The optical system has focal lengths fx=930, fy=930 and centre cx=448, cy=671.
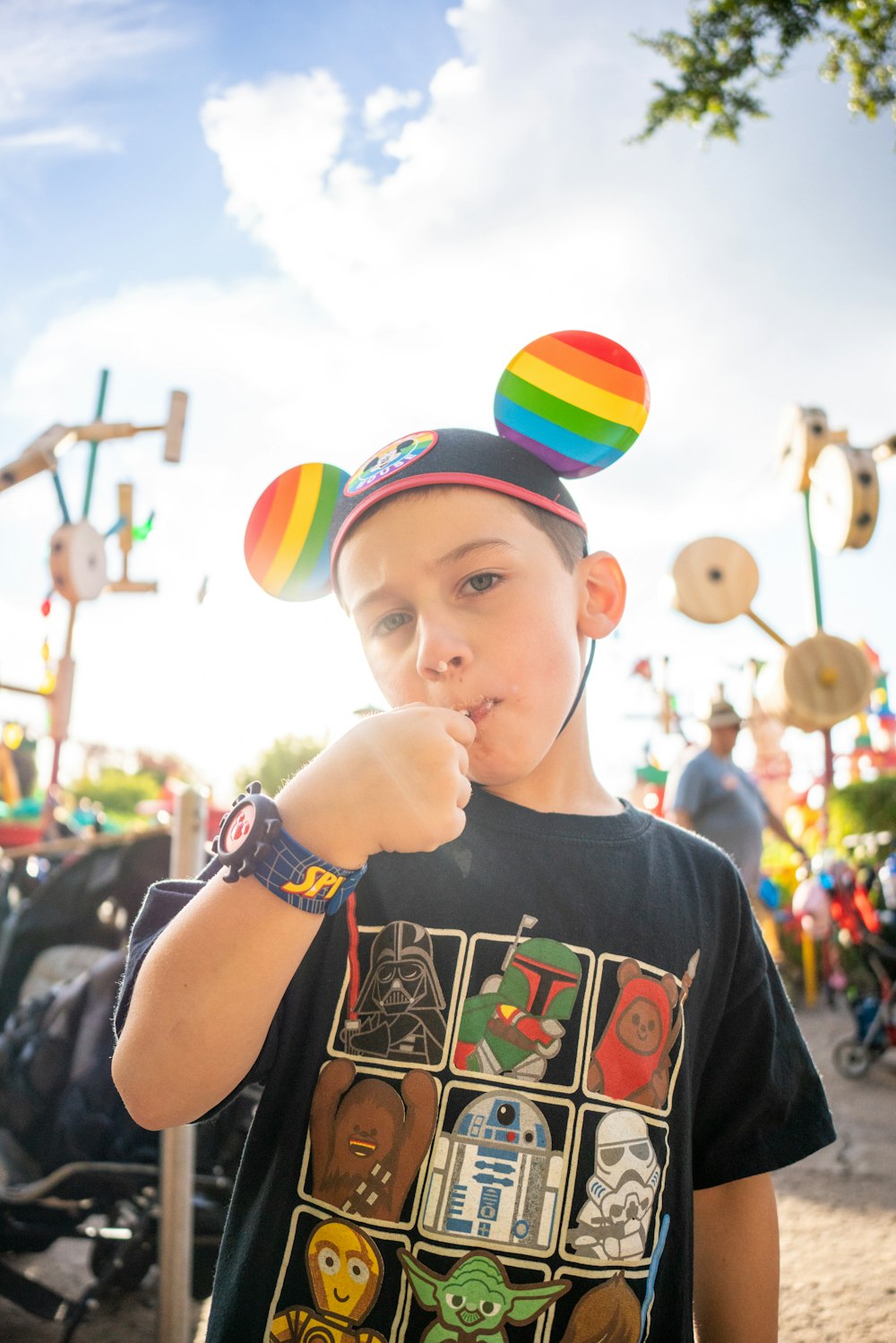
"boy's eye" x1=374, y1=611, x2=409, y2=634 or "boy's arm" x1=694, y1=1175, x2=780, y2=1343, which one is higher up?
"boy's eye" x1=374, y1=611, x2=409, y2=634

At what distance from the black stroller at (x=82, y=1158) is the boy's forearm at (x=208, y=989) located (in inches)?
49.8

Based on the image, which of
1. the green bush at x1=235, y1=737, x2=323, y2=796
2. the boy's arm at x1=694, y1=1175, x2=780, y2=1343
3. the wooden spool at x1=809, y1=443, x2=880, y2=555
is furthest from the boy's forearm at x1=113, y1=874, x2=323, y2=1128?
the green bush at x1=235, y1=737, x2=323, y2=796

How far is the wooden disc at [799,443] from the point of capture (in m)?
5.11

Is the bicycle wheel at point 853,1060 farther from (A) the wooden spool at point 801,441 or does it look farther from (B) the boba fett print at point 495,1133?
(B) the boba fett print at point 495,1133

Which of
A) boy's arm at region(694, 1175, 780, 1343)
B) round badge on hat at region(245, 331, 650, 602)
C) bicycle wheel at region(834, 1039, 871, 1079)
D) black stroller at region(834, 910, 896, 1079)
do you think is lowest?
bicycle wheel at region(834, 1039, 871, 1079)

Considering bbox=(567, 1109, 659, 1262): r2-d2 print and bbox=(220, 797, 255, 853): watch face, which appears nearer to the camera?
bbox=(220, 797, 255, 853): watch face

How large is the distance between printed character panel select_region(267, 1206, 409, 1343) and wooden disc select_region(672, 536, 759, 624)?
171 inches

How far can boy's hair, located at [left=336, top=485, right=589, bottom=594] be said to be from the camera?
1053 millimetres

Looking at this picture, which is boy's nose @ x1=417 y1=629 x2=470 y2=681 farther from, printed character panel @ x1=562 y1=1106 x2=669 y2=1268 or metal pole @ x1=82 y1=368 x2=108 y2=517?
metal pole @ x1=82 y1=368 x2=108 y2=517

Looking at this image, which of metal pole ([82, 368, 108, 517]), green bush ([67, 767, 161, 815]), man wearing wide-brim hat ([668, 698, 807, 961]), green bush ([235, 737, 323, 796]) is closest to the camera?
man wearing wide-brim hat ([668, 698, 807, 961])

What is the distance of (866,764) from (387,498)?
31.4ft

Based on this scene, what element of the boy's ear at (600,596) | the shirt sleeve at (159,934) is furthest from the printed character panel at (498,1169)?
the boy's ear at (600,596)

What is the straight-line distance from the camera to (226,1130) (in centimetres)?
211

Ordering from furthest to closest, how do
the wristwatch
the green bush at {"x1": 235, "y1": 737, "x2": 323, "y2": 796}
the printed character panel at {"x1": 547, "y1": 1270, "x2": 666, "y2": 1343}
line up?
the green bush at {"x1": 235, "y1": 737, "x2": 323, "y2": 796} → the printed character panel at {"x1": 547, "y1": 1270, "x2": 666, "y2": 1343} → the wristwatch
